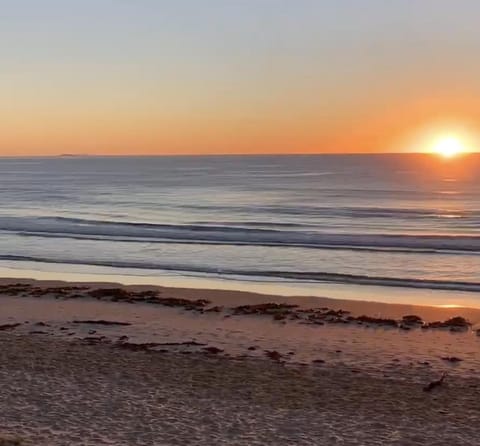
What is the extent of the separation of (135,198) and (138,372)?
46.2 metres

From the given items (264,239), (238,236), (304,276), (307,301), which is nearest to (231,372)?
(307,301)

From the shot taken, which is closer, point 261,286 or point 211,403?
point 211,403

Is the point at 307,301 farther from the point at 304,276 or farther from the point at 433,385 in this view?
the point at 433,385

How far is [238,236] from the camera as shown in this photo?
98.4 ft

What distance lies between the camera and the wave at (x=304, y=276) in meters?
18.9

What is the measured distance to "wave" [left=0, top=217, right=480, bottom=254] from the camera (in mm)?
27016

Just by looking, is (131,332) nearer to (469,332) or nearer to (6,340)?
(6,340)

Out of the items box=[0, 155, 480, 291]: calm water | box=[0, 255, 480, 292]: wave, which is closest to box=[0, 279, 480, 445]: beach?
box=[0, 255, 480, 292]: wave

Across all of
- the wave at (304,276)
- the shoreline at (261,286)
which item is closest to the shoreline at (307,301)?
the shoreline at (261,286)

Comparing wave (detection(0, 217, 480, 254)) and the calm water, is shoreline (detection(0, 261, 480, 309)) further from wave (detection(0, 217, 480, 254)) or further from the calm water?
wave (detection(0, 217, 480, 254))

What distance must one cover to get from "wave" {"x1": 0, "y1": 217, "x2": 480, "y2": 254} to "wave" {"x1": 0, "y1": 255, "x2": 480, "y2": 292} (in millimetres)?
5789

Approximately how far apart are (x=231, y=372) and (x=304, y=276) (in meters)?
9.79

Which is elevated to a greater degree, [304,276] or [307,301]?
[304,276]

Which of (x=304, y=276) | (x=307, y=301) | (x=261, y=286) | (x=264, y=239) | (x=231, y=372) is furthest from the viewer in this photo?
(x=264, y=239)
